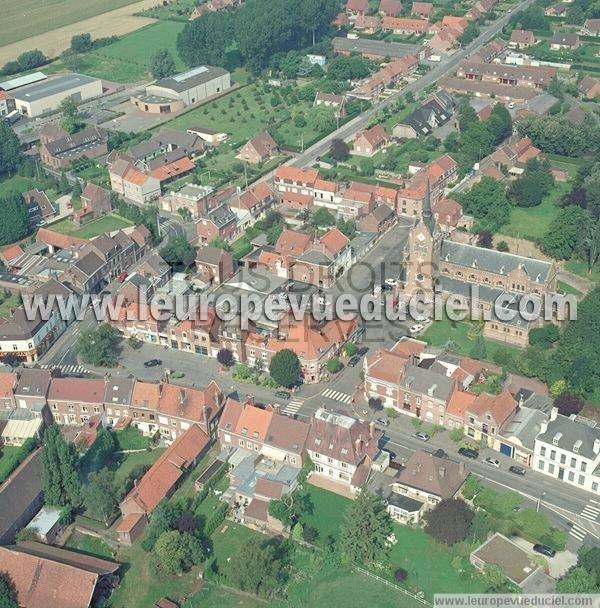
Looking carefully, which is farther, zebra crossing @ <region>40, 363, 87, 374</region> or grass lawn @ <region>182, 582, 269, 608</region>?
zebra crossing @ <region>40, 363, 87, 374</region>

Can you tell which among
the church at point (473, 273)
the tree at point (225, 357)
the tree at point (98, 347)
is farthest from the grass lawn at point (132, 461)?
the church at point (473, 273)

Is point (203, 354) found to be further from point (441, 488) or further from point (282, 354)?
point (441, 488)

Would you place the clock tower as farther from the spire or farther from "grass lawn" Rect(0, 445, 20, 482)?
"grass lawn" Rect(0, 445, 20, 482)

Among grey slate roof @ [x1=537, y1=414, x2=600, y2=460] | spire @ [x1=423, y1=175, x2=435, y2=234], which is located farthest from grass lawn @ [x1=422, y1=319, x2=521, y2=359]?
grey slate roof @ [x1=537, y1=414, x2=600, y2=460]

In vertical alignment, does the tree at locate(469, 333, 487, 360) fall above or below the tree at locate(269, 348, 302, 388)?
below

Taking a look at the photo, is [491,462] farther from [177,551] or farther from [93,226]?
[93,226]

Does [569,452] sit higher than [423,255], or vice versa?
[423,255]

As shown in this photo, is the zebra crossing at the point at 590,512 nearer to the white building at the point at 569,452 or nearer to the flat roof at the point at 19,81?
the white building at the point at 569,452

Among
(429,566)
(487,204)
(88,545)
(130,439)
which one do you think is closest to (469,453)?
(429,566)
